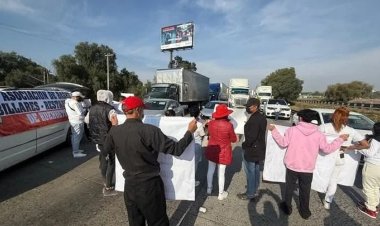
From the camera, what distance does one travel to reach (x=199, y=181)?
5.59 metres

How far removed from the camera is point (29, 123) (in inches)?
241

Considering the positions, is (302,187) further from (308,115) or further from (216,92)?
(216,92)

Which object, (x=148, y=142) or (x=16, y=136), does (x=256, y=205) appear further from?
(x=16, y=136)

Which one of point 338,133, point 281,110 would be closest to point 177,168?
point 338,133

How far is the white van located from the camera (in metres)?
5.28

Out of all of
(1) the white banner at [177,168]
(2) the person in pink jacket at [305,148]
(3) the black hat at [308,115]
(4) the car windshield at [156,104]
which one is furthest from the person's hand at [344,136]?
(4) the car windshield at [156,104]

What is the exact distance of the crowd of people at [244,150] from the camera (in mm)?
2549

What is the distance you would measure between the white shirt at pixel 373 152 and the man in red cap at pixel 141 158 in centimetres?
343

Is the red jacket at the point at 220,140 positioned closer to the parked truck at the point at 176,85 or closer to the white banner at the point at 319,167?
the white banner at the point at 319,167

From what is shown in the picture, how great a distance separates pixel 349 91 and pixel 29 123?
88384mm

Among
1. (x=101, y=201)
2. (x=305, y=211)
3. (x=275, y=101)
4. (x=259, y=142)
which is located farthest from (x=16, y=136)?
(x=275, y=101)

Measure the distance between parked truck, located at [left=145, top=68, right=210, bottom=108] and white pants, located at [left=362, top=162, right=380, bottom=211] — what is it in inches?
599

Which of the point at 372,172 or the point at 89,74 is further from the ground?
the point at 89,74

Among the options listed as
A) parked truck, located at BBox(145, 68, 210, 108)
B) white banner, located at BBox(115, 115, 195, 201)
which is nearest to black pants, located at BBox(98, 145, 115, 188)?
white banner, located at BBox(115, 115, 195, 201)
